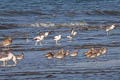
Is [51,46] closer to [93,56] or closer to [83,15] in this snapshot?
[93,56]

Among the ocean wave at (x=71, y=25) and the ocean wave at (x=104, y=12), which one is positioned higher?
the ocean wave at (x=104, y=12)

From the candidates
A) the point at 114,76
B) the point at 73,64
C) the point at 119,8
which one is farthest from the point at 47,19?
the point at 114,76

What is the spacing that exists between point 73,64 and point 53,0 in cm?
2299

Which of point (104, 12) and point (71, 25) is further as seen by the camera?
point (104, 12)

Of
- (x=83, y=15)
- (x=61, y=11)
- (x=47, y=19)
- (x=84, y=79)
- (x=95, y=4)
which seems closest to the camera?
(x=84, y=79)

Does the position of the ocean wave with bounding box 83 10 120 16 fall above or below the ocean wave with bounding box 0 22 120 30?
above

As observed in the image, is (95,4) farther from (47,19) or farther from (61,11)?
(47,19)

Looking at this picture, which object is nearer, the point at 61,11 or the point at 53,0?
the point at 61,11

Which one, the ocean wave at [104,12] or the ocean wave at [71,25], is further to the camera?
the ocean wave at [104,12]

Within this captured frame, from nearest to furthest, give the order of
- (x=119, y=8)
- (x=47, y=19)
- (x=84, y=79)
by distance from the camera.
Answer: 1. (x=84, y=79)
2. (x=47, y=19)
3. (x=119, y=8)

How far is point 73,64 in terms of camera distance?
1538 centimetres

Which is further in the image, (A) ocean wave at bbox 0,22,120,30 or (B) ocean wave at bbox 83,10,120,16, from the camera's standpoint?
(B) ocean wave at bbox 83,10,120,16

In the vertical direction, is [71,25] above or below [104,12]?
below

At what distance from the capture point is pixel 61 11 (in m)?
31.8
